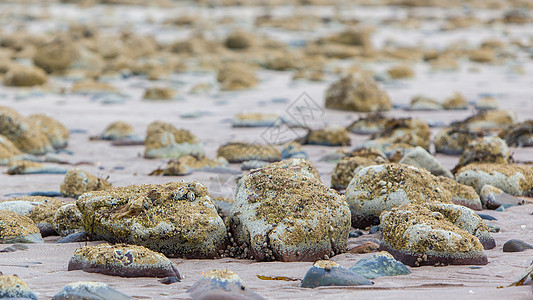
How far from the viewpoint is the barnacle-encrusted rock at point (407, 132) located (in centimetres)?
575

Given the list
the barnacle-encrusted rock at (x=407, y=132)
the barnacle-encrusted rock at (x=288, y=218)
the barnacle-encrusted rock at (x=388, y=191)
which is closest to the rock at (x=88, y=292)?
the barnacle-encrusted rock at (x=288, y=218)

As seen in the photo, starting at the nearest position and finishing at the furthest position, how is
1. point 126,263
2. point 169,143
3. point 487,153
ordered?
point 126,263 → point 487,153 → point 169,143

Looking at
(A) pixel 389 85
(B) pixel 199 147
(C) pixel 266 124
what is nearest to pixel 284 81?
(A) pixel 389 85

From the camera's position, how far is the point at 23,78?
10500 millimetres

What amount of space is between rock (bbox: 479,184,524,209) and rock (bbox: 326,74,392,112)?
156 inches

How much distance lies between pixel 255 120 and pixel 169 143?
165cm

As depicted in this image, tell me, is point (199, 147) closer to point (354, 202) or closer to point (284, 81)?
point (354, 202)

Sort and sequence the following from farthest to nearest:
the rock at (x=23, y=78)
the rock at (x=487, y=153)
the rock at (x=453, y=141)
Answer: the rock at (x=23, y=78), the rock at (x=453, y=141), the rock at (x=487, y=153)

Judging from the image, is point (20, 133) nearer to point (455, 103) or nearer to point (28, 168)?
point (28, 168)

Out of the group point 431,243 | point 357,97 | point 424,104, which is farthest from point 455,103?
→ point 431,243

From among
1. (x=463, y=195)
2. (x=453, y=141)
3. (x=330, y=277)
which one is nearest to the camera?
(x=330, y=277)

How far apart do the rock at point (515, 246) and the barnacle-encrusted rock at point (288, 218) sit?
0.79 metres

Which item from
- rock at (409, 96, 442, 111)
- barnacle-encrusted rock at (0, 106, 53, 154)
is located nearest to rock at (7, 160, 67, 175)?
barnacle-encrusted rock at (0, 106, 53, 154)

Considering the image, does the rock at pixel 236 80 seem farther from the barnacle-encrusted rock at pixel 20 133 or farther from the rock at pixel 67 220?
the rock at pixel 67 220
